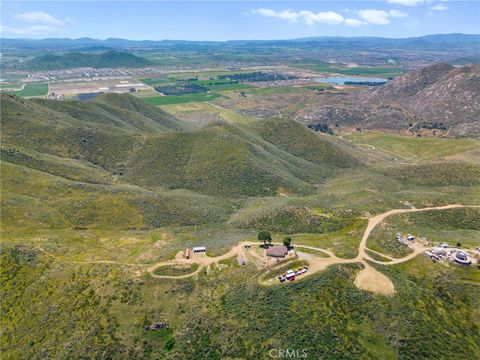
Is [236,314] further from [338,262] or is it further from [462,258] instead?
[462,258]

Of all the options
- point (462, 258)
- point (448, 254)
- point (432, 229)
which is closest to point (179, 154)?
point (432, 229)

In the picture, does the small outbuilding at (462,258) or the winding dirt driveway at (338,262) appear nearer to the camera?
the winding dirt driveway at (338,262)

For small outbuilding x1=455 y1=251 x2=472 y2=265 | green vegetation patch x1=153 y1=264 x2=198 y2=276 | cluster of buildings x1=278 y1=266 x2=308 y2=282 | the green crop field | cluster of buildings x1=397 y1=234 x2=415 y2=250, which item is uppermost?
small outbuilding x1=455 y1=251 x2=472 y2=265

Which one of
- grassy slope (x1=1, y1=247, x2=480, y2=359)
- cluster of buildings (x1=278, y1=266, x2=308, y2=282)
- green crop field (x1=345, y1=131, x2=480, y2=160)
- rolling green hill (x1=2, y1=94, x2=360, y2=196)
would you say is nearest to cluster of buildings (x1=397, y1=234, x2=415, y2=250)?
grassy slope (x1=1, y1=247, x2=480, y2=359)

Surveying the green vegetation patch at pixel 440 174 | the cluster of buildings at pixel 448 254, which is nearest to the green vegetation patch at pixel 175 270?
the cluster of buildings at pixel 448 254

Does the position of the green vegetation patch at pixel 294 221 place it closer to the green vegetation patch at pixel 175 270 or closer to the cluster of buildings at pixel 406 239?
the cluster of buildings at pixel 406 239
